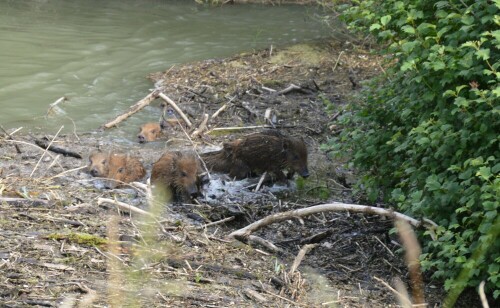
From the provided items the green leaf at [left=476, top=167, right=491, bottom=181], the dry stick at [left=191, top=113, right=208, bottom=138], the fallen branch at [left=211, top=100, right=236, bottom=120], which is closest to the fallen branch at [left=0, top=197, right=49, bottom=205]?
the green leaf at [left=476, top=167, right=491, bottom=181]

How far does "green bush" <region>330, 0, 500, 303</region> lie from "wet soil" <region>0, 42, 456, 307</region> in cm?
66

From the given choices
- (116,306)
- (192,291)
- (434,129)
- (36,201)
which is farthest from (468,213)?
(36,201)

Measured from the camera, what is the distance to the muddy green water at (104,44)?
13242 mm

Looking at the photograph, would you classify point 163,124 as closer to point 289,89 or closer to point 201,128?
point 201,128

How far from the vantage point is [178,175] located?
28.8 ft

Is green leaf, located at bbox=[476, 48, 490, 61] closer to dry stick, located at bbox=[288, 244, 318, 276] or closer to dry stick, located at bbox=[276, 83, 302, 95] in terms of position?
dry stick, located at bbox=[288, 244, 318, 276]

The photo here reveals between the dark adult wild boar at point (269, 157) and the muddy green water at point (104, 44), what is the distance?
300cm

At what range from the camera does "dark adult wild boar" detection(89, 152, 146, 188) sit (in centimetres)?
908

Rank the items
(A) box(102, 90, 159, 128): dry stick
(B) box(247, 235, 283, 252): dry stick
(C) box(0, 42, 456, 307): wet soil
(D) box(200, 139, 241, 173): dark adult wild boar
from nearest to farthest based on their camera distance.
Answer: (C) box(0, 42, 456, 307): wet soil → (B) box(247, 235, 283, 252): dry stick → (D) box(200, 139, 241, 173): dark adult wild boar → (A) box(102, 90, 159, 128): dry stick

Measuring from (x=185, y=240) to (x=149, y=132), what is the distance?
14.8 feet

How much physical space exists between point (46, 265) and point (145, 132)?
5538 mm

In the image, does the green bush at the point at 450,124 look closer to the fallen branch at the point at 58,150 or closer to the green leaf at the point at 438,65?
the green leaf at the point at 438,65

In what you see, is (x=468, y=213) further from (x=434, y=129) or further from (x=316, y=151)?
(x=316, y=151)

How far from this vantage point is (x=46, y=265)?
5809 mm
